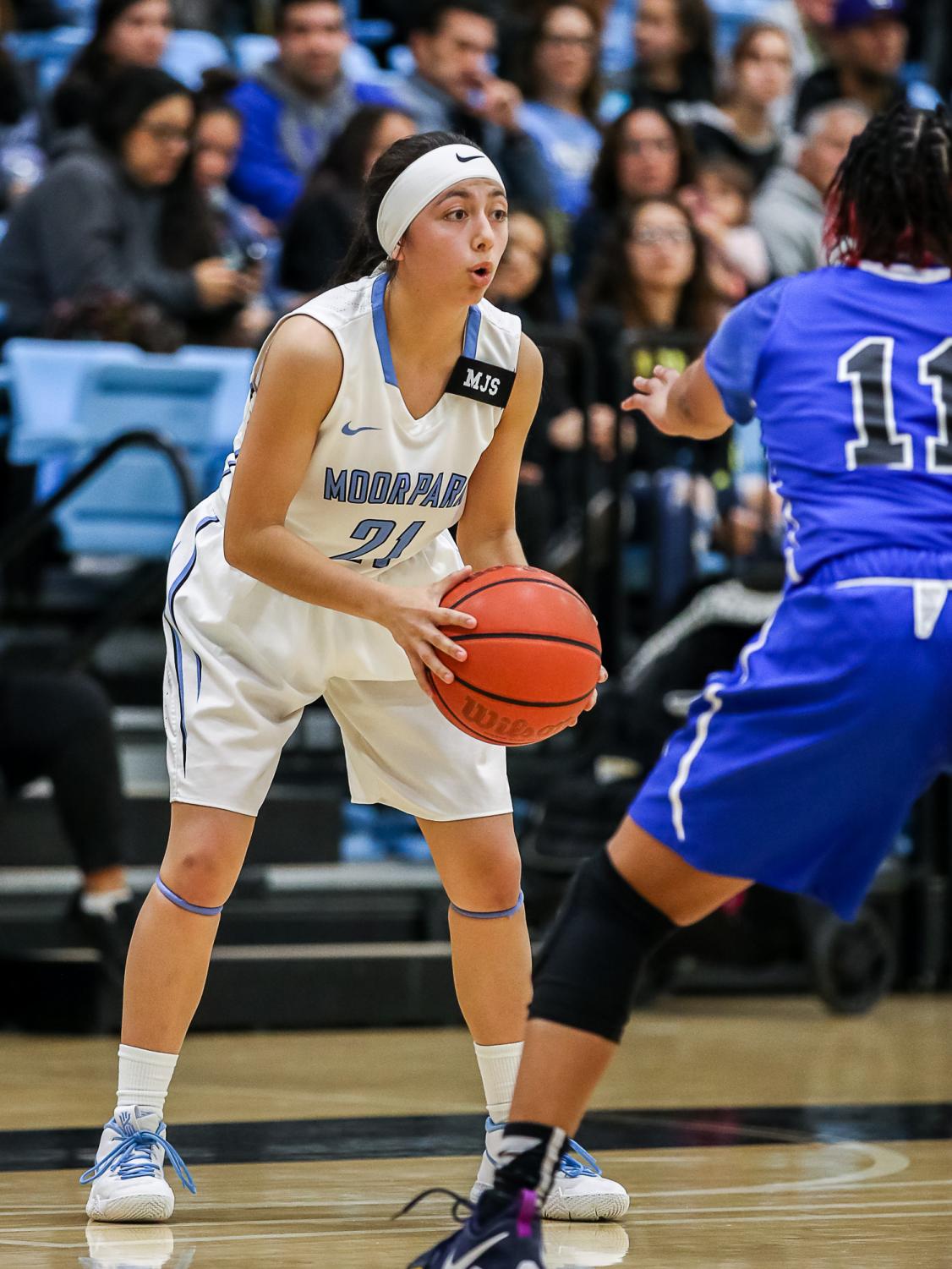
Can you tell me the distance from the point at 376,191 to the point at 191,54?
20.2 feet

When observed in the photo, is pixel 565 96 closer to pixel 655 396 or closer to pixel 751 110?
pixel 751 110

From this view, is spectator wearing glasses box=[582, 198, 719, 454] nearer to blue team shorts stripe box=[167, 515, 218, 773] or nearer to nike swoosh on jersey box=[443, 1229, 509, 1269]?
blue team shorts stripe box=[167, 515, 218, 773]

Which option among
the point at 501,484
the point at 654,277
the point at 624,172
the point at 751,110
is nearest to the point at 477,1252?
the point at 501,484

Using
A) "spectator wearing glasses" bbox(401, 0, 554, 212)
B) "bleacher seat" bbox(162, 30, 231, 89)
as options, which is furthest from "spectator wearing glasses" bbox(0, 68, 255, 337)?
"bleacher seat" bbox(162, 30, 231, 89)

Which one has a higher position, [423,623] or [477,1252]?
[423,623]

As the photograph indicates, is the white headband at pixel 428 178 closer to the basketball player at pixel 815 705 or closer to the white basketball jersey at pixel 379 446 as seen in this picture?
the white basketball jersey at pixel 379 446

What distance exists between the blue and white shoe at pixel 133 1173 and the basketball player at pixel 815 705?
814 millimetres

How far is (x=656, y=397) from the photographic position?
343 centimetres

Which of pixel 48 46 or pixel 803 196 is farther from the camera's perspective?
pixel 48 46

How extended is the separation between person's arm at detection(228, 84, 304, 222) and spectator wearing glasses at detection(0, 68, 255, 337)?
125 centimetres

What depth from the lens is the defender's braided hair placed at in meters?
3.08

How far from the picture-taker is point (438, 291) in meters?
3.52

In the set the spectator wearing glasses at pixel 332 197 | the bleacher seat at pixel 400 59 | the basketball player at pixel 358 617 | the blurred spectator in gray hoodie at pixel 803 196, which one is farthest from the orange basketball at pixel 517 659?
→ the bleacher seat at pixel 400 59

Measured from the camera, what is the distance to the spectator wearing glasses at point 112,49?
7879 millimetres
